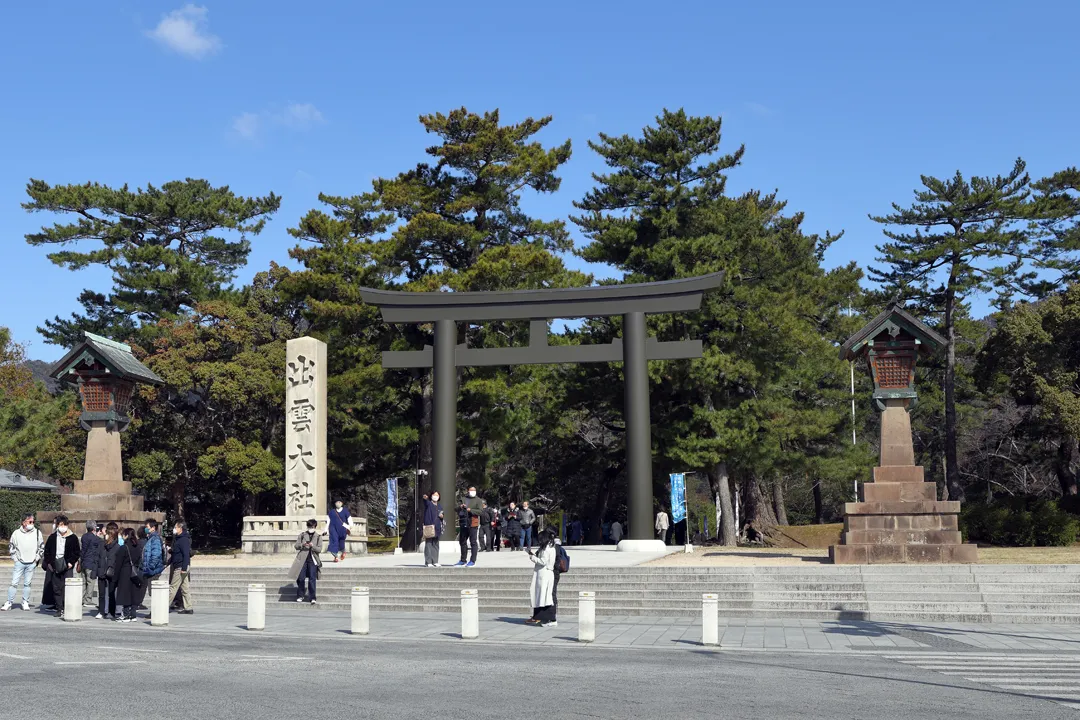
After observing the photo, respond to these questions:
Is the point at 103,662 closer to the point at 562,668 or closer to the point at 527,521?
the point at 562,668

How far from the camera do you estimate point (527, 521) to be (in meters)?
29.4

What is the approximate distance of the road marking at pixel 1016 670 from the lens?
10750 mm

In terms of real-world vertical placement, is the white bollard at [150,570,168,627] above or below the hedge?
below

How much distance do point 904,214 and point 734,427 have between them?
14728mm

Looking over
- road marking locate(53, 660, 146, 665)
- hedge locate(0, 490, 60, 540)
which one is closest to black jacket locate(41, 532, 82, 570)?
road marking locate(53, 660, 146, 665)

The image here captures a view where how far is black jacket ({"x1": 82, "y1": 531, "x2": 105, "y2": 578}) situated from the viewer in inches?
766

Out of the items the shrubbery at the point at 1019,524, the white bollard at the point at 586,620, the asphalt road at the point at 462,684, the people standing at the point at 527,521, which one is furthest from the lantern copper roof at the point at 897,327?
the shrubbery at the point at 1019,524

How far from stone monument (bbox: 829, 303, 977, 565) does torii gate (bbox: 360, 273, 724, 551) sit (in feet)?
25.4

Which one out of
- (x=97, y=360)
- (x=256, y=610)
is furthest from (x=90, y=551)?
(x=97, y=360)

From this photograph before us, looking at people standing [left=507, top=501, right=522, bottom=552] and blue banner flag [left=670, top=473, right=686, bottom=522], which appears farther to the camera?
blue banner flag [left=670, top=473, right=686, bottom=522]

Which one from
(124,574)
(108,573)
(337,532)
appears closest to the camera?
(124,574)

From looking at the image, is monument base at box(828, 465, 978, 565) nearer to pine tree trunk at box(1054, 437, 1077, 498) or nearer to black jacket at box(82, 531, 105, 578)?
black jacket at box(82, 531, 105, 578)

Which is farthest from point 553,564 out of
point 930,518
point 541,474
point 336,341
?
point 541,474

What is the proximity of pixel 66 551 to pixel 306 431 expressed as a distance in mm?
13561
